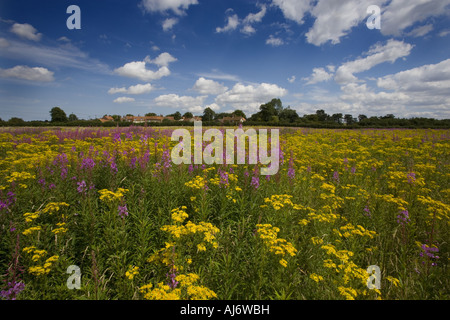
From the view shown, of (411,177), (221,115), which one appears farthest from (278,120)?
(411,177)

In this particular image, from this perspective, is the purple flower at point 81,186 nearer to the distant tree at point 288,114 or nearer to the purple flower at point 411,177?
the purple flower at point 411,177

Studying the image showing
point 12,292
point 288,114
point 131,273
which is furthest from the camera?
point 288,114

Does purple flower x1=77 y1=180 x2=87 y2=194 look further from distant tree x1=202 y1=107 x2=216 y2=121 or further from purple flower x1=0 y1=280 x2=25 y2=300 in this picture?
distant tree x1=202 y1=107 x2=216 y2=121

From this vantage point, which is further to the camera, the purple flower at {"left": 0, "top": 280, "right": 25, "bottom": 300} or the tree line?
the tree line

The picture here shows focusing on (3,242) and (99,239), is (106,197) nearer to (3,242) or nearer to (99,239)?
(99,239)

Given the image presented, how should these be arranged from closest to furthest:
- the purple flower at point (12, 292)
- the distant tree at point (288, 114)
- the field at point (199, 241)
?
1. the purple flower at point (12, 292)
2. the field at point (199, 241)
3. the distant tree at point (288, 114)

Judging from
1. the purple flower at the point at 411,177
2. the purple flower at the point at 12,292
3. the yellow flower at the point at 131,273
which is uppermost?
the purple flower at the point at 411,177

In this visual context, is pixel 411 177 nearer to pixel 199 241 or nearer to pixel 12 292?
pixel 199 241

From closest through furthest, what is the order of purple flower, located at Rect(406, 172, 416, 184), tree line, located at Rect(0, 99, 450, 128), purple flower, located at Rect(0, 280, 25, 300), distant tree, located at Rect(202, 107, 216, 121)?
purple flower, located at Rect(0, 280, 25, 300)
purple flower, located at Rect(406, 172, 416, 184)
tree line, located at Rect(0, 99, 450, 128)
distant tree, located at Rect(202, 107, 216, 121)

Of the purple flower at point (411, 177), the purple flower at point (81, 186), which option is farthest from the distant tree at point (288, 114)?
the purple flower at point (81, 186)

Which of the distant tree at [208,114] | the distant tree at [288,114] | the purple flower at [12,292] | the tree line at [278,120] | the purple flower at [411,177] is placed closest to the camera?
the purple flower at [12,292]

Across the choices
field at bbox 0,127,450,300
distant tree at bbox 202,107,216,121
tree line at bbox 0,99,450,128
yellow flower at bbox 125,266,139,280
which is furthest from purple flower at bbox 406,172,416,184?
distant tree at bbox 202,107,216,121

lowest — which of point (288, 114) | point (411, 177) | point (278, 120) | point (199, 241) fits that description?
point (199, 241)

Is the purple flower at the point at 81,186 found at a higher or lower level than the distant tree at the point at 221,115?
lower
